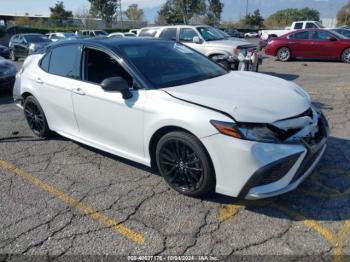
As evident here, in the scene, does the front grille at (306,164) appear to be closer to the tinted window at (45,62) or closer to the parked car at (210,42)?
the tinted window at (45,62)

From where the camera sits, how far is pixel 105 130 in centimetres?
409

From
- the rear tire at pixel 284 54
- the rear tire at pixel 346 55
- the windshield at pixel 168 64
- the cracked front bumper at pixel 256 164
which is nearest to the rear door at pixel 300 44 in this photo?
the rear tire at pixel 284 54

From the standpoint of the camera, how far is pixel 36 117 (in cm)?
532

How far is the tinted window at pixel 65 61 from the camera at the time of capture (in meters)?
4.43

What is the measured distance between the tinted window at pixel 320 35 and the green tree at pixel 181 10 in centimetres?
4861

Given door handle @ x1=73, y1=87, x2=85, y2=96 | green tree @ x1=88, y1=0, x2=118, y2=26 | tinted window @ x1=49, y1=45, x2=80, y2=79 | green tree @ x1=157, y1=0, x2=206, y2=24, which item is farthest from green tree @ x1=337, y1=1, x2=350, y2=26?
door handle @ x1=73, y1=87, x2=85, y2=96

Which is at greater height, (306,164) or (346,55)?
(346,55)

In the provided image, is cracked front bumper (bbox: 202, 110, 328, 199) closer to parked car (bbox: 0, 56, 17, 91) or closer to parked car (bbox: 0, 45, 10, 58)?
parked car (bbox: 0, 56, 17, 91)

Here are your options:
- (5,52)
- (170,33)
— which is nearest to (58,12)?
(5,52)

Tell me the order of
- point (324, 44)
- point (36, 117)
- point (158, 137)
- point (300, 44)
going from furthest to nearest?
point (300, 44) < point (324, 44) < point (36, 117) < point (158, 137)

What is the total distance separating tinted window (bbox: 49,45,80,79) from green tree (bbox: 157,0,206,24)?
58.9 meters

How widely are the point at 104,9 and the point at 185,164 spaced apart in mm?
55992

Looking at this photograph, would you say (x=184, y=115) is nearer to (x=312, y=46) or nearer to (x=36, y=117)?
(x=36, y=117)

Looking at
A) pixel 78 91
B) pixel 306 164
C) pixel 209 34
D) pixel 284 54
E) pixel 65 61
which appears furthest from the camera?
pixel 284 54
